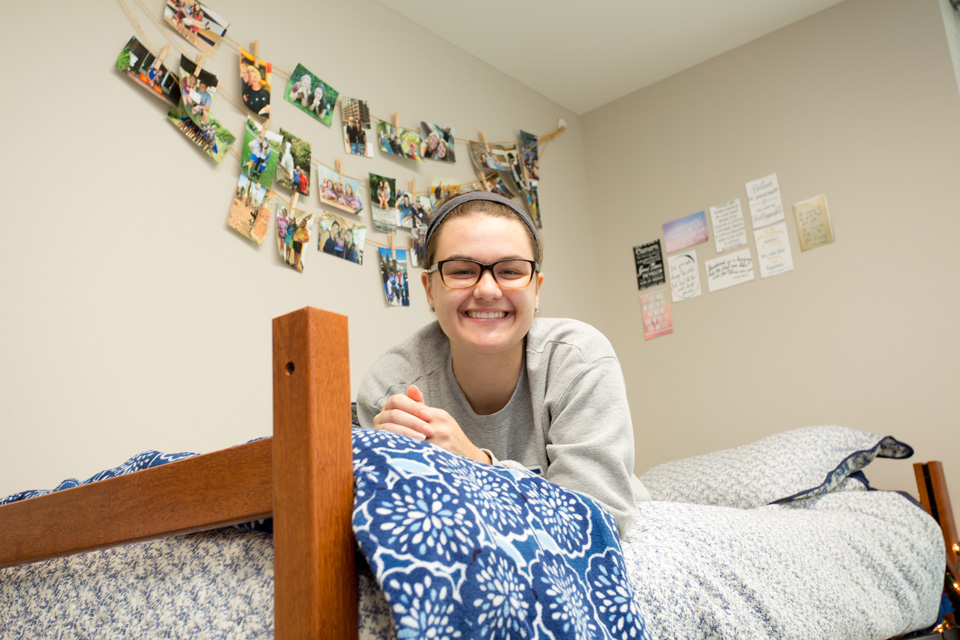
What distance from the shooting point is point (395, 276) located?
220 centimetres

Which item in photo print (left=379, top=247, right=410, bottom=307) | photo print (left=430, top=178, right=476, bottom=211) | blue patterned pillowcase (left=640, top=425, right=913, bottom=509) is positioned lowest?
blue patterned pillowcase (left=640, top=425, right=913, bottom=509)

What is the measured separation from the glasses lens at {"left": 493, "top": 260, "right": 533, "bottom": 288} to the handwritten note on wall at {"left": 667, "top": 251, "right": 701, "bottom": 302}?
1877mm

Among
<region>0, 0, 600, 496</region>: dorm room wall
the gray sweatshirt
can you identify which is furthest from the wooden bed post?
<region>0, 0, 600, 496</region>: dorm room wall

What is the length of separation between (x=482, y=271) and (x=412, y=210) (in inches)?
49.1

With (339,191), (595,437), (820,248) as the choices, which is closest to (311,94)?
(339,191)

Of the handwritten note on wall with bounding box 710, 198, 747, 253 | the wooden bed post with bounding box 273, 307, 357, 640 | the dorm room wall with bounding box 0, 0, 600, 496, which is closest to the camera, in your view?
the wooden bed post with bounding box 273, 307, 357, 640

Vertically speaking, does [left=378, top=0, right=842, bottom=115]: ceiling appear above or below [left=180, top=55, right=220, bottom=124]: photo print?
above

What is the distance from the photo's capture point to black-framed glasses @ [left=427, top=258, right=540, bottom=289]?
110 cm

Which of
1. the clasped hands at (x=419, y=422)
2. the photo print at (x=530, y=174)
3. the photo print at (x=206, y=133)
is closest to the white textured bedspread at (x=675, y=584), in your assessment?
the clasped hands at (x=419, y=422)

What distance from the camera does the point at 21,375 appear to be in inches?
52.3

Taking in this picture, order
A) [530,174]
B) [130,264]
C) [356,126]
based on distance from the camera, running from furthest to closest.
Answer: [530,174]
[356,126]
[130,264]

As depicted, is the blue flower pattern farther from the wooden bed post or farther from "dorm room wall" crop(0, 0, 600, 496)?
"dorm room wall" crop(0, 0, 600, 496)

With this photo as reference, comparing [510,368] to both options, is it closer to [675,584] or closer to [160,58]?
[675,584]

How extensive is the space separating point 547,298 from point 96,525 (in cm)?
229
